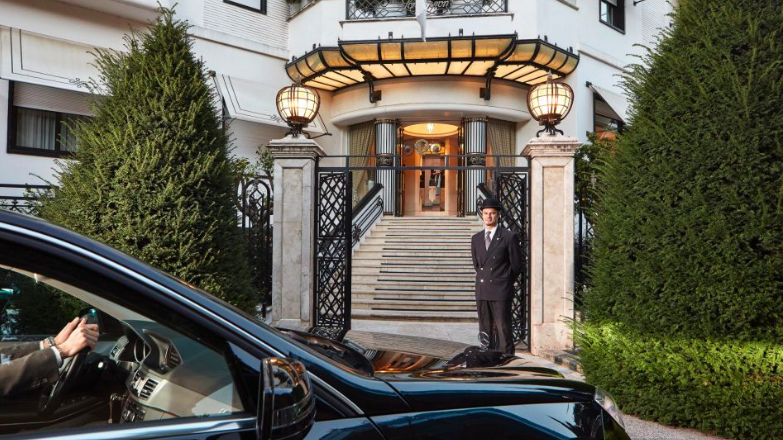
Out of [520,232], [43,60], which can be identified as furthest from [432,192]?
[43,60]

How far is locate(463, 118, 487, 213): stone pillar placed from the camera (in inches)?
656

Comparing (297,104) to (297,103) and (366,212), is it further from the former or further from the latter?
(366,212)

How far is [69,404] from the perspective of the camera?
135 centimetres

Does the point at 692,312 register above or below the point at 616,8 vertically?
below

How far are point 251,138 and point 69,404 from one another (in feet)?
49.6

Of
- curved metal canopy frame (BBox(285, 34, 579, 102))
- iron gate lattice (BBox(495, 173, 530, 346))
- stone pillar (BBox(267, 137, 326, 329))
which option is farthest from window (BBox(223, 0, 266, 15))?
iron gate lattice (BBox(495, 173, 530, 346))

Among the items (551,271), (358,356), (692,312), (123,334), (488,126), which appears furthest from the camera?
(488,126)

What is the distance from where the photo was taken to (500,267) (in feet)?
19.8

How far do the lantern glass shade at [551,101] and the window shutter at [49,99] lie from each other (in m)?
9.76

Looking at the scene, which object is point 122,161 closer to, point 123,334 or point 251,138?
point 123,334

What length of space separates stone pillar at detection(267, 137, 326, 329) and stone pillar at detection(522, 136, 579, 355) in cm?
326

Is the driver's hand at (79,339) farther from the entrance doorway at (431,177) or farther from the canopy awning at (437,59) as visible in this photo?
the entrance doorway at (431,177)

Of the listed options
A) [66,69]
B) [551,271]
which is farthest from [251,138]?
[551,271]

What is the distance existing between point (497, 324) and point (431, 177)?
13953 mm
